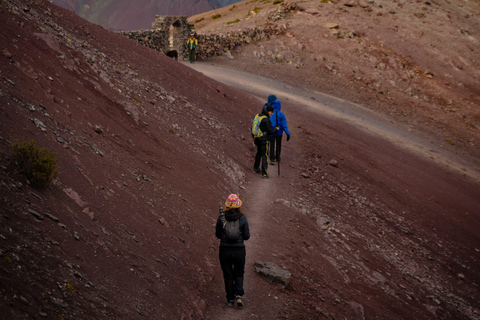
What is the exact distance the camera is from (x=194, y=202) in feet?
34.2

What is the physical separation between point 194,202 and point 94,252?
4.13 metres

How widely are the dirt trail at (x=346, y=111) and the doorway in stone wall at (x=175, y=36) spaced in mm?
2582

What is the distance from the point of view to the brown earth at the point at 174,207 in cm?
620

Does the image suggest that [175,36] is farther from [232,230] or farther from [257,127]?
[232,230]

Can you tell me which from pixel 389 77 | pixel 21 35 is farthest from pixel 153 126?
pixel 389 77

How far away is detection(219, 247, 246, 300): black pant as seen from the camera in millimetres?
7262

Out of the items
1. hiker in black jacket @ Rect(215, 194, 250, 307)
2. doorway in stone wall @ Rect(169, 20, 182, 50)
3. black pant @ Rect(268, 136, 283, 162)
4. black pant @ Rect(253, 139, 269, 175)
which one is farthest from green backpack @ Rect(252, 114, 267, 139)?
doorway in stone wall @ Rect(169, 20, 182, 50)

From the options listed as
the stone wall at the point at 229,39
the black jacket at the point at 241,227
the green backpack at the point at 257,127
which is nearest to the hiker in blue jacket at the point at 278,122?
the green backpack at the point at 257,127

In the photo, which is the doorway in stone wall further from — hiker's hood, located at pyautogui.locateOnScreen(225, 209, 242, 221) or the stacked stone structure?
hiker's hood, located at pyautogui.locateOnScreen(225, 209, 242, 221)

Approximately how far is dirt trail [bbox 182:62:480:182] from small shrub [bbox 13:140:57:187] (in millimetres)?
20869

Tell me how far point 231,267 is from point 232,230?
0.80 meters

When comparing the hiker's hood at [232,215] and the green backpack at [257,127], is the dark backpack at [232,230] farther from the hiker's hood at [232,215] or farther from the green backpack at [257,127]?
the green backpack at [257,127]

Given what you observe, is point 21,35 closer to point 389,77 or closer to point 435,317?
point 435,317

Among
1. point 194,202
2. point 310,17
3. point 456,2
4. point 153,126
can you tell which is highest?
point 456,2
